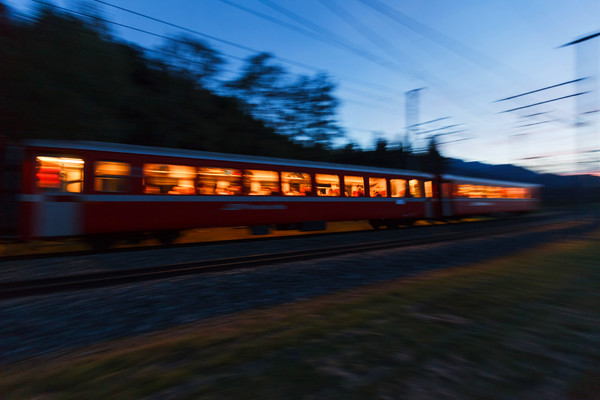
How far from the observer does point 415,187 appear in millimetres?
16922

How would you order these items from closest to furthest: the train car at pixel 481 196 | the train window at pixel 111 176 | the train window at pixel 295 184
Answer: the train window at pixel 111 176 < the train window at pixel 295 184 < the train car at pixel 481 196

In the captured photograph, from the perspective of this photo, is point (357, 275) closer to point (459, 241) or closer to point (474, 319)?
point (474, 319)

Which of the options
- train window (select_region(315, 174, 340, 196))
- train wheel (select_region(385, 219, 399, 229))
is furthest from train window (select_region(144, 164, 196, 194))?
train wheel (select_region(385, 219, 399, 229))

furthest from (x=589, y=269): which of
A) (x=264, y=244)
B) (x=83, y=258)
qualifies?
(x=83, y=258)

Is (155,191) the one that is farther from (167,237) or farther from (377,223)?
(377,223)

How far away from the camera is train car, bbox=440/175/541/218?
18922mm

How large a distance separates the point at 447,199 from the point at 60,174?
1820cm

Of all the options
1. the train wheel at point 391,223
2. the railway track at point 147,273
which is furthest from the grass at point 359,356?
the train wheel at point 391,223

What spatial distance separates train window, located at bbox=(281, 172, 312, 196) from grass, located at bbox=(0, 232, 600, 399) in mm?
7825

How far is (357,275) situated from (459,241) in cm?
669

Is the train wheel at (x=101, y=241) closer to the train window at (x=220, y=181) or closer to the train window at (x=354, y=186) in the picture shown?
the train window at (x=220, y=181)

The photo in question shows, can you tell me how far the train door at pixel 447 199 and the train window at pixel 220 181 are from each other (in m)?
12.9

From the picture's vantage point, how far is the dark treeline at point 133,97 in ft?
36.1

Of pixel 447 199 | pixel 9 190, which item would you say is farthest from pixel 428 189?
pixel 9 190
